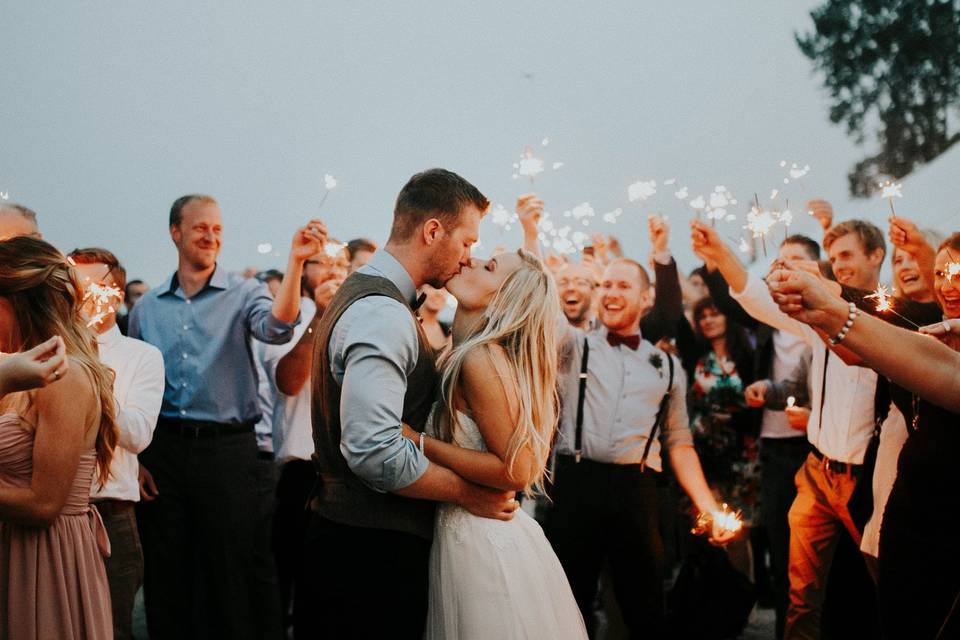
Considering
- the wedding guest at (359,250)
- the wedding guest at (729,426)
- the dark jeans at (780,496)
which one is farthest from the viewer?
the wedding guest at (359,250)

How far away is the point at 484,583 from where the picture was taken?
Answer: 2693mm

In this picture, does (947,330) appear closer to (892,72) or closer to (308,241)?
(308,241)

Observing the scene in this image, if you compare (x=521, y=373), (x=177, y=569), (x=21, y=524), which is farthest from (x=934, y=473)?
(x=177, y=569)

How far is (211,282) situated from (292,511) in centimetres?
141

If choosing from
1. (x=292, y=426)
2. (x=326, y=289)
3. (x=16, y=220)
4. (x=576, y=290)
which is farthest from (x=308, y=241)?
(x=576, y=290)

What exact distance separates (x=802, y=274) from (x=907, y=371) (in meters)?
0.40

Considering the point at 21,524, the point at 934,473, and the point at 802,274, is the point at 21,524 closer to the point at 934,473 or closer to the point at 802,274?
the point at 802,274

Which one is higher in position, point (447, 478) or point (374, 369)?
point (374, 369)

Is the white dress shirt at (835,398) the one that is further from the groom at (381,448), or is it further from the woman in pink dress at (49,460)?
the woman in pink dress at (49,460)

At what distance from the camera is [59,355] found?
2340 millimetres

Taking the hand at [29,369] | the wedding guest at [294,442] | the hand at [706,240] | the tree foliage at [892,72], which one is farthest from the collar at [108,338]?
the tree foliage at [892,72]

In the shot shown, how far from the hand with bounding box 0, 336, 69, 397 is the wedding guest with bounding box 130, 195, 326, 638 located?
193 centimetres

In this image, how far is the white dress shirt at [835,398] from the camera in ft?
13.8

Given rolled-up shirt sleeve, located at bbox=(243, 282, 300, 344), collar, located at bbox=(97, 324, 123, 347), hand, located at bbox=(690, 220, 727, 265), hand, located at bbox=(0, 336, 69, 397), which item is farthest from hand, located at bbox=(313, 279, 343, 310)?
hand, located at bbox=(0, 336, 69, 397)
